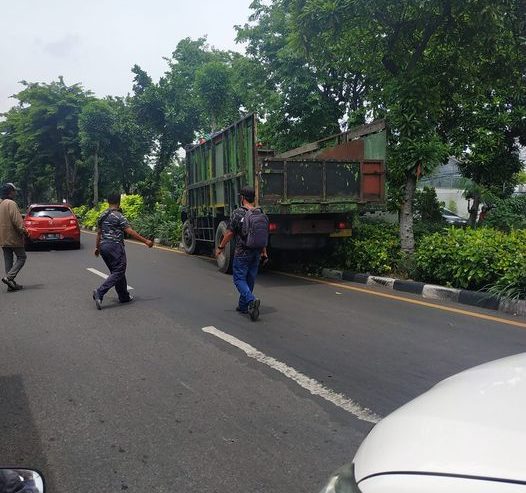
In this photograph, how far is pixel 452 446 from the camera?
4.36 ft

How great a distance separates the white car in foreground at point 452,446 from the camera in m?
1.20

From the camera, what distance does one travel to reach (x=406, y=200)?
9422mm

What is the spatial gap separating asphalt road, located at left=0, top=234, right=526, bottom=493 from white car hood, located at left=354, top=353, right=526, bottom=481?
1.21m

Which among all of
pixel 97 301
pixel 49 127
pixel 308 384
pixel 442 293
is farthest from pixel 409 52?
pixel 49 127

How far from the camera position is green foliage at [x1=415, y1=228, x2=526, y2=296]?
6.84m

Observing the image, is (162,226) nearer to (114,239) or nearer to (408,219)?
(408,219)

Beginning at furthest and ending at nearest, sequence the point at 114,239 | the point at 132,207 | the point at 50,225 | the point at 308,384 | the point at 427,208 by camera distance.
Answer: the point at 132,207 < the point at 427,208 < the point at 50,225 < the point at 114,239 < the point at 308,384

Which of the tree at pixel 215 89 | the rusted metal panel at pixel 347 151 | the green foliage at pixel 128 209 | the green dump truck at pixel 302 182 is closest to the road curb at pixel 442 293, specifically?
the green dump truck at pixel 302 182

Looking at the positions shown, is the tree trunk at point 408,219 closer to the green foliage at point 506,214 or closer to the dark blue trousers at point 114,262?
the dark blue trousers at point 114,262

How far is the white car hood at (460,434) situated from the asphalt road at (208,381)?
1.21 metres

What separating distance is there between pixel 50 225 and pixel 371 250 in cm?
1076

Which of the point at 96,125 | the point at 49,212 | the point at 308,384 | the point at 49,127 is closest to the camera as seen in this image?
the point at 308,384

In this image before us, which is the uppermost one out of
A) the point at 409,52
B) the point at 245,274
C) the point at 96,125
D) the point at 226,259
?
the point at 96,125

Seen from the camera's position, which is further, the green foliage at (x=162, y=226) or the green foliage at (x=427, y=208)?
the green foliage at (x=162, y=226)
